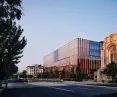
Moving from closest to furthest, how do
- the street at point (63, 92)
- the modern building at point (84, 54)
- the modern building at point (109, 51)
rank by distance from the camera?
the street at point (63, 92)
the modern building at point (109, 51)
the modern building at point (84, 54)

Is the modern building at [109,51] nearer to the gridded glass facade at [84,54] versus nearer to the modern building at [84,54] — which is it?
the modern building at [84,54]

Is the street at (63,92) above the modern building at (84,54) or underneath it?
underneath

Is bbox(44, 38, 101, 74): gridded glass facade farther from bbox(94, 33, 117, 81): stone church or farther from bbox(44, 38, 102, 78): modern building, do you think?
bbox(94, 33, 117, 81): stone church

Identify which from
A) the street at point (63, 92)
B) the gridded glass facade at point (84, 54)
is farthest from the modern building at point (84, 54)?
the street at point (63, 92)

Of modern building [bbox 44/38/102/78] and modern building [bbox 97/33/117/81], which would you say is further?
modern building [bbox 44/38/102/78]

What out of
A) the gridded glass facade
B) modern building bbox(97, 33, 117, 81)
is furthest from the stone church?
the gridded glass facade

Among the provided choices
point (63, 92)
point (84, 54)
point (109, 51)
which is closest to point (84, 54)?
point (84, 54)

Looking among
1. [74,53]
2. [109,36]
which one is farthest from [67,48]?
[109,36]

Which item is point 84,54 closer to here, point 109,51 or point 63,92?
point 109,51

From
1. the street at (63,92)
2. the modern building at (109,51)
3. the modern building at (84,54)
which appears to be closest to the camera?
the street at (63,92)

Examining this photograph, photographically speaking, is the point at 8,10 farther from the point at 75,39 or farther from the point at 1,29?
the point at 75,39

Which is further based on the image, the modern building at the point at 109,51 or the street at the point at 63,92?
the modern building at the point at 109,51

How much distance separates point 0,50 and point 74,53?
127m

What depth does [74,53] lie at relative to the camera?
16350cm
